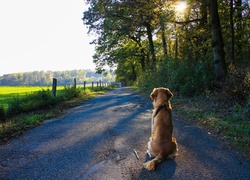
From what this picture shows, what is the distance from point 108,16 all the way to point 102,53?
13175mm

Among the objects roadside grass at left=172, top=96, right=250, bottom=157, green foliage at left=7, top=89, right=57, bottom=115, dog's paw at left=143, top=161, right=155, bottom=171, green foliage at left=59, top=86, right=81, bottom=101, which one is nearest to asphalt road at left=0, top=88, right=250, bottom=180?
dog's paw at left=143, top=161, right=155, bottom=171

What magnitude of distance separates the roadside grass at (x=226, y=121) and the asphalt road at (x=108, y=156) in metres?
0.34

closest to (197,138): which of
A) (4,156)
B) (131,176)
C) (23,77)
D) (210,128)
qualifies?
(210,128)

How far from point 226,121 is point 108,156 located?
→ 156 inches

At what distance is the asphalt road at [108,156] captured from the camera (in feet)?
9.86

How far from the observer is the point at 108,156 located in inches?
145

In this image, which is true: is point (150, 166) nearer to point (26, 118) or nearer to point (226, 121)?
point (226, 121)

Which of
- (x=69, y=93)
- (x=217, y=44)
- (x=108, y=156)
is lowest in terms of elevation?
(x=108, y=156)

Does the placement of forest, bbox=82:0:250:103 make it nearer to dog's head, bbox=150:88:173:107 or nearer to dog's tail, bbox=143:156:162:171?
dog's head, bbox=150:88:173:107

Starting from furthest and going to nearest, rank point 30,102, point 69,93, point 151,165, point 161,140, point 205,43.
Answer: point 205,43 < point 69,93 < point 30,102 < point 161,140 < point 151,165

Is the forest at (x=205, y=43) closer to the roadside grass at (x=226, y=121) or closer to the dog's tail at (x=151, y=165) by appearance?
the roadside grass at (x=226, y=121)

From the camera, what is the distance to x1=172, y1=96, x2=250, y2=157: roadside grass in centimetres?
429

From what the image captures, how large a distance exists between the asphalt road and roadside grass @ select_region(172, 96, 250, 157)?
34cm

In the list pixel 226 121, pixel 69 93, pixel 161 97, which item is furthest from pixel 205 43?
pixel 161 97
